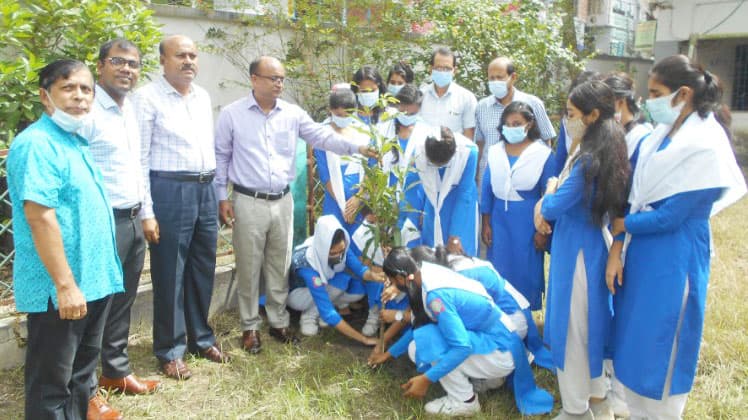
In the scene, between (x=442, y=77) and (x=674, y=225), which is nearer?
(x=674, y=225)

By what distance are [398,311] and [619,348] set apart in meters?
1.43

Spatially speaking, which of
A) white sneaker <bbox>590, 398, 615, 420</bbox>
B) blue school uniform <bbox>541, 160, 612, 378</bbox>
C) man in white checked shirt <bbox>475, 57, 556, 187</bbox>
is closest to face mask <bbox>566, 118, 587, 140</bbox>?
blue school uniform <bbox>541, 160, 612, 378</bbox>

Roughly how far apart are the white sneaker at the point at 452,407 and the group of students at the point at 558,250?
0.01m

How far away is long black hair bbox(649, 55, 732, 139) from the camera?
96.0 inches

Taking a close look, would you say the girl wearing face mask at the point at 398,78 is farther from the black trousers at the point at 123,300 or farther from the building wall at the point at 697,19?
the building wall at the point at 697,19

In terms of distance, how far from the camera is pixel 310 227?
15.6ft

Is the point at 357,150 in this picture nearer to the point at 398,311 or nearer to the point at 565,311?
the point at 398,311

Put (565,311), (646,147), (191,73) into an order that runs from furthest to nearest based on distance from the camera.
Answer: (191,73) → (565,311) → (646,147)

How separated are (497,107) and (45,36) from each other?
3.27 meters

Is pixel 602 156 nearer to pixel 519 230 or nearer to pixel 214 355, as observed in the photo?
pixel 519 230

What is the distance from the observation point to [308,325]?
413 cm

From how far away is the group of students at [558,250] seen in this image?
247 cm

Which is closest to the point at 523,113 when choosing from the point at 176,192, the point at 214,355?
the point at 176,192

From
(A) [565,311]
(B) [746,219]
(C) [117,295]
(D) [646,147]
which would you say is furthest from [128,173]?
(B) [746,219]
